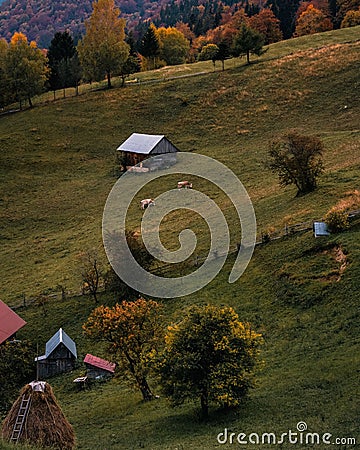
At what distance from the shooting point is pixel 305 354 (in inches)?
1252

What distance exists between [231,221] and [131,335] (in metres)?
24.6

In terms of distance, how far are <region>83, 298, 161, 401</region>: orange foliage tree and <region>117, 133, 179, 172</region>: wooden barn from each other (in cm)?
4398

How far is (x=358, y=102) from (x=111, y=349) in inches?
2452

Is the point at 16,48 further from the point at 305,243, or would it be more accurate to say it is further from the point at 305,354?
the point at 305,354

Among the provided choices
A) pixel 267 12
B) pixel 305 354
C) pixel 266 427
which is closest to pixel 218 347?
pixel 266 427

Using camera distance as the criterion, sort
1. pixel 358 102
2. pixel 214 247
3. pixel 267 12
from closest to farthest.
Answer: pixel 214 247 → pixel 358 102 → pixel 267 12

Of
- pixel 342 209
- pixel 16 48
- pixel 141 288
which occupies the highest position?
pixel 16 48

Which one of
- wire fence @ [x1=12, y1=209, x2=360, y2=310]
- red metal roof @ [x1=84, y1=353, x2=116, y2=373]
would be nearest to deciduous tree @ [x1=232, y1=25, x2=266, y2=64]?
wire fence @ [x1=12, y1=209, x2=360, y2=310]

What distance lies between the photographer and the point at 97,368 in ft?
124

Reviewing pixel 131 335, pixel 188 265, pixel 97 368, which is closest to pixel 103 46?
pixel 188 265

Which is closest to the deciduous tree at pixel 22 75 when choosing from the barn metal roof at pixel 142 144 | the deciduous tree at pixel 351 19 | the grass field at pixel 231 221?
the grass field at pixel 231 221

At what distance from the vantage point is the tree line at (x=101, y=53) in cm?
9800

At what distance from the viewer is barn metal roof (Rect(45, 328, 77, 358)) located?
39750 mm

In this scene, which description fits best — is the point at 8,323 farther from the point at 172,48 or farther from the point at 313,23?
the point at 313,23
